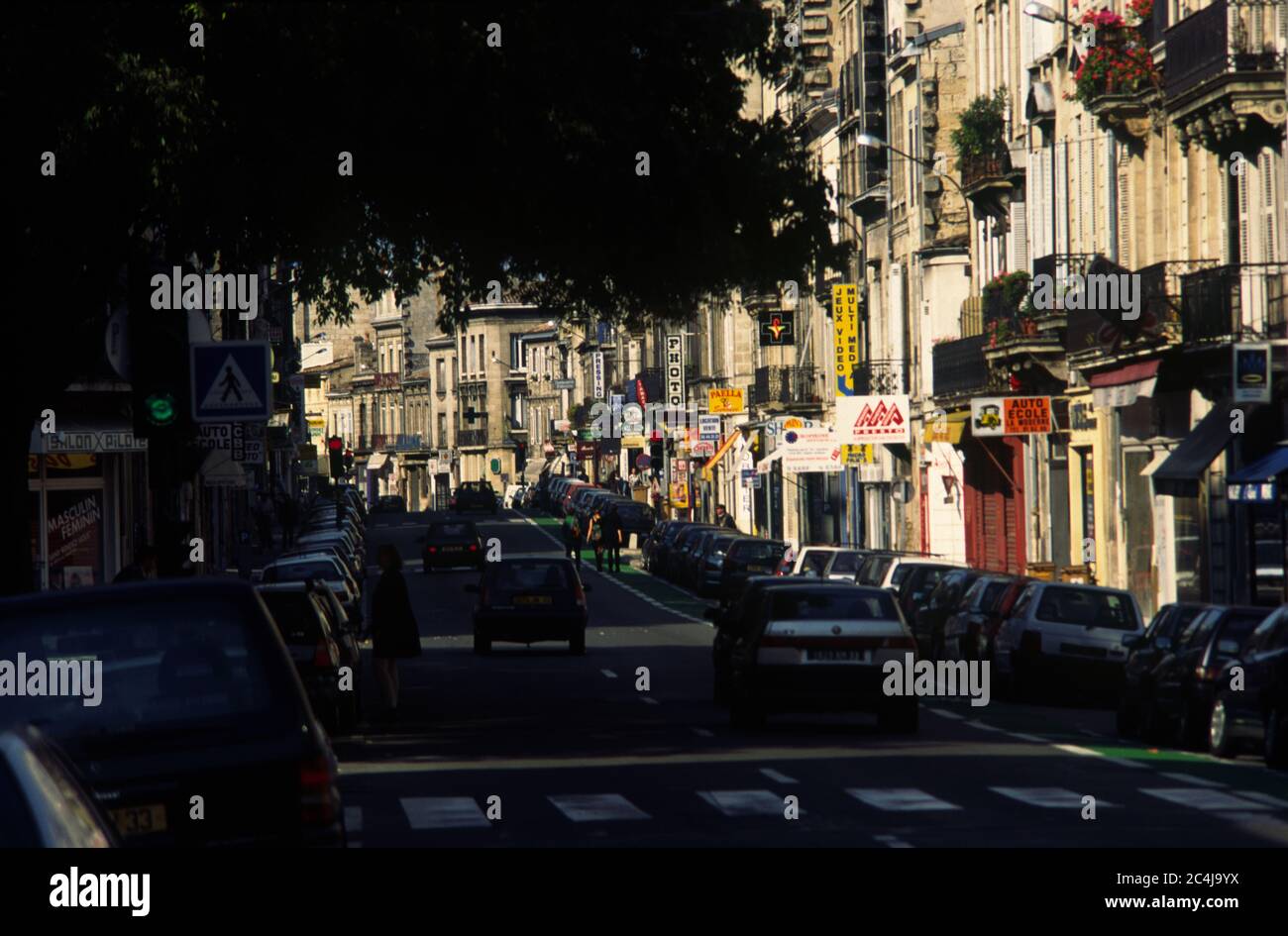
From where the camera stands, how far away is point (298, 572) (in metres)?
38.6

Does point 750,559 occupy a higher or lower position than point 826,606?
lower

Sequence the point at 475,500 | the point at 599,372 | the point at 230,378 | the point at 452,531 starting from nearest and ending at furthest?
the point at 230,378
the point at 452,531
the point at 475,500
the point at 599,372

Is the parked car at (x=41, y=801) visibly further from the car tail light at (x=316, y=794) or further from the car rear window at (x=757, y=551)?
the car rear window at (x=757, y=551)

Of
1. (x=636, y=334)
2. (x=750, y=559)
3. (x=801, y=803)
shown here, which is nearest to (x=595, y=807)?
(x=801, y=803)

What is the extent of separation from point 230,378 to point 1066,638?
12727mm

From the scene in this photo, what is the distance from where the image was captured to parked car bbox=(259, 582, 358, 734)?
24094 mm

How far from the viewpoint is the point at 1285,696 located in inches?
815

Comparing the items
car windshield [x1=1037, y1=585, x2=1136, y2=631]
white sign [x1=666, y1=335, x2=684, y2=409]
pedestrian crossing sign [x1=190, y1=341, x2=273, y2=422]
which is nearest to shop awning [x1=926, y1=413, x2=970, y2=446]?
car windshield [x1=1037, y1=585, x2=1136, y2=631]

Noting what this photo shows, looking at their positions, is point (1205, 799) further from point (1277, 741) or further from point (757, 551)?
point (757, 551)

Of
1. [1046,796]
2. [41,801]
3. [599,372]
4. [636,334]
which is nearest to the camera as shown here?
[41,801]

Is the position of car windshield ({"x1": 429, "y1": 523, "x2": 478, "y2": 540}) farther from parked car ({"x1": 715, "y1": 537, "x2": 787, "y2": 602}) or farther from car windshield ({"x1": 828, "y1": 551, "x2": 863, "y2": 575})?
car windshield ({"x1": 828, "y1": 551, "x2": 863, "y2": 575})

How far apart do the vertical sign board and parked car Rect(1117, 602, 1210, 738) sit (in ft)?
28.9
